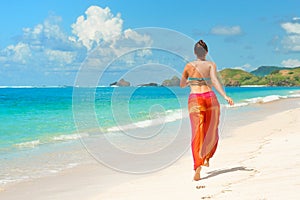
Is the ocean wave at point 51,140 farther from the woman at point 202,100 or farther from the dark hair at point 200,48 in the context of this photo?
the dark hair at point 200,48

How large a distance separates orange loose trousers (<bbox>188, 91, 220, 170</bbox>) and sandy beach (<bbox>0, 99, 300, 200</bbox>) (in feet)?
1.59

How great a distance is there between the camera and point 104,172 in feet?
31.3

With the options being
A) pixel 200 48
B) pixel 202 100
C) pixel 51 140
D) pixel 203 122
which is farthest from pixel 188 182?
pixel 51 140

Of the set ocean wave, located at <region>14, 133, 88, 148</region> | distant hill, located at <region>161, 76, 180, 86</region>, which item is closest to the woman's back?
distant hill, located at <region>161, 76, 180, 86</region>

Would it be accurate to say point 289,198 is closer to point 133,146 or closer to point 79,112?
point 133,146

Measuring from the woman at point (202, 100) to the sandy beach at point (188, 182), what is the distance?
0.58 m

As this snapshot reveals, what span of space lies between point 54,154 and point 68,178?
12.3ft

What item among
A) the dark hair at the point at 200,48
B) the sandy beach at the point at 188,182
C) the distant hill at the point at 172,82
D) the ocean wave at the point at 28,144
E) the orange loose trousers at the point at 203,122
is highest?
the dark hair at the point at 200,48

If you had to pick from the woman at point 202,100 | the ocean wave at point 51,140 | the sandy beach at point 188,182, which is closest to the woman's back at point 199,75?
the woman at point 202,100

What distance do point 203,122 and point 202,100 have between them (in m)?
0.37

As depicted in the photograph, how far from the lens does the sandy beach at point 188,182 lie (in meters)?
6.03

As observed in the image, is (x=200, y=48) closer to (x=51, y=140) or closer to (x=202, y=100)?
(x=202, y=100)

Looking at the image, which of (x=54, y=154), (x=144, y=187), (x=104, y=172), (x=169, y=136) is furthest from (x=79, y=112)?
(x=144, y=187)

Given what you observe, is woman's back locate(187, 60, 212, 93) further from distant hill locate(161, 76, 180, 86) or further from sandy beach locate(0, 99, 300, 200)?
sandy beach locate(0, 99, 300, 200)
